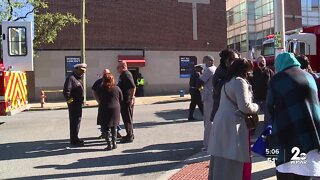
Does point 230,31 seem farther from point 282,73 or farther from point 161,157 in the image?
point 282,73

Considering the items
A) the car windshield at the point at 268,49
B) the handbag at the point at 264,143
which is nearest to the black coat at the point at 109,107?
the handbag at the point at 264,143

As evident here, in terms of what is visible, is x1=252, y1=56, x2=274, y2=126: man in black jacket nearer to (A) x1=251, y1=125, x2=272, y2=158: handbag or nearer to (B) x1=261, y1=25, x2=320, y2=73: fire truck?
(B) x1=261, y1=25, x2=320, y2=73: fire truck

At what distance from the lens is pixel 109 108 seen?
9.02 metres

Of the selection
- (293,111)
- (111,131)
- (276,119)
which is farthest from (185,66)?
(293,111)

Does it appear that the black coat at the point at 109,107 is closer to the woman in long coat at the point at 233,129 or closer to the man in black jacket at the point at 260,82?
the man in black jacket at the point at 260,82

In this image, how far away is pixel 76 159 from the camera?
27.3ft

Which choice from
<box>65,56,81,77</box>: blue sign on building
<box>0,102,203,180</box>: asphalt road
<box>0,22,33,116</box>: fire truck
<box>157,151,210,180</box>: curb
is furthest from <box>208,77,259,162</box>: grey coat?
<box>65,56,81,77</box>: blue sign on building

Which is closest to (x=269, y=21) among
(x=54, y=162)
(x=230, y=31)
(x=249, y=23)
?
(x=249, y=23)

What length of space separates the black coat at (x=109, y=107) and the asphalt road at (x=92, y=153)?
0.62 meters

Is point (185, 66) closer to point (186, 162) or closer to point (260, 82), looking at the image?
point (260, 82)

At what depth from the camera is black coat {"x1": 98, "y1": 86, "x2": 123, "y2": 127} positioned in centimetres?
891

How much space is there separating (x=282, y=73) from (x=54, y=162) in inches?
211

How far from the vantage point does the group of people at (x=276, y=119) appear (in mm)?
3850

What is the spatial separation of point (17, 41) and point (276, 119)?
8.90 metres
